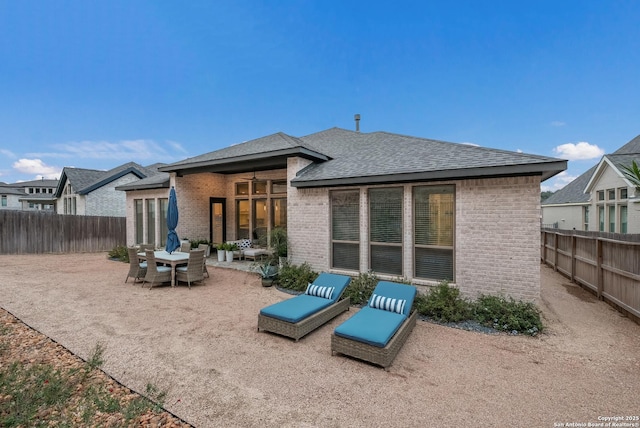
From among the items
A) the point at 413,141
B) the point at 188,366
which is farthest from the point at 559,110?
the point at 188,366

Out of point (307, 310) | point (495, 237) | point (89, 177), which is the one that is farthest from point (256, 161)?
point (89, 177)

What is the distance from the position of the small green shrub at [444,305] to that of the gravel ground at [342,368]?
15.5 inches

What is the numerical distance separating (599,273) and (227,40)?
17829 millimetres

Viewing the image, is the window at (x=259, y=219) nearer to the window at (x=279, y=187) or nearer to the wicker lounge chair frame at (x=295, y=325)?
the window at (x=279, y=187)

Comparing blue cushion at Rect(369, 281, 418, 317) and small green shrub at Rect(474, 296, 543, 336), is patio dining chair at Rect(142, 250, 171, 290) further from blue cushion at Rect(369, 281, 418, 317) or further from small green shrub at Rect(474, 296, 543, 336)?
small green shrub at Rect(474, 296, 543, 336)

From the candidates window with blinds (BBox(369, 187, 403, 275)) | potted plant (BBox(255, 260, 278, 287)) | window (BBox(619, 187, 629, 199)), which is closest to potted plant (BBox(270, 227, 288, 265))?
potted plant (BBox(255, 260, 278, 287))

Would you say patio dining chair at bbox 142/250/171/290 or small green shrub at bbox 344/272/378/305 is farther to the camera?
patio dining chair at bbox 142/250/171/290

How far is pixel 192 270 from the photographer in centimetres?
856

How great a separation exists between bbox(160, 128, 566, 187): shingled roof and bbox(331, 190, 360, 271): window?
0.59 meters

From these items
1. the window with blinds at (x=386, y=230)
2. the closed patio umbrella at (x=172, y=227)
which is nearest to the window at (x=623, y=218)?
the window with blinds at (x=386, y=230)

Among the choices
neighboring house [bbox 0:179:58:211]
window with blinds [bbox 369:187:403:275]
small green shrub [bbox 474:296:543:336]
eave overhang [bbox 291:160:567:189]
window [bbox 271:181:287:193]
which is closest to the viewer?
small green shrub [bbox 474:296:543:336]

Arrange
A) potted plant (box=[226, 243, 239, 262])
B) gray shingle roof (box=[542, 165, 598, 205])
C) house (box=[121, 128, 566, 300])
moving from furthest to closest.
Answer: gray shingle roof (box=[542, 165, 598, 205]) → potted plant (box=[226, 243, 239, 262]) → house (box=[121, 128, 566, 300])

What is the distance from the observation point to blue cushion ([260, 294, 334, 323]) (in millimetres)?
5068

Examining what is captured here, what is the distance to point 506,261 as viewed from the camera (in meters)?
6.24
